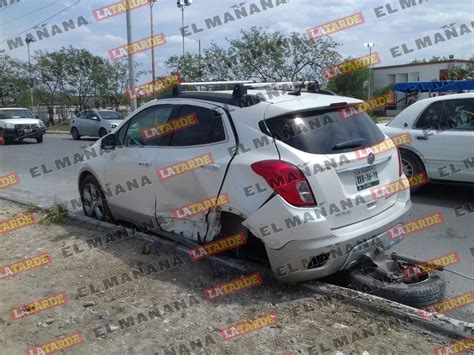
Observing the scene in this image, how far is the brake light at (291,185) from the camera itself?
145 inches

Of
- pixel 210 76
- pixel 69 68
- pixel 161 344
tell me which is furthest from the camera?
pixel 69 68

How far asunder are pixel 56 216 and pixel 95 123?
17467 mm

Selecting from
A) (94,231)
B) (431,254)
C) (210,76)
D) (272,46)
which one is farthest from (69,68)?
(431,254)

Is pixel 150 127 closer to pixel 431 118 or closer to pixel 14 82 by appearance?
pixel 431 118

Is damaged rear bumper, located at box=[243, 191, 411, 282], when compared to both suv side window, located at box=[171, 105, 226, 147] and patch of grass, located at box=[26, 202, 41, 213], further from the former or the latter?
patch of grass, located at box=[26, 202, 41, 213]

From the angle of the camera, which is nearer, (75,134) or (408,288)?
(408,288)

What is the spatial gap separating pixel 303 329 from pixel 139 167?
104 inches

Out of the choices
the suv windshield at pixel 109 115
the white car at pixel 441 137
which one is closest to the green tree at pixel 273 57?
the suv windshield at pixel 109 115

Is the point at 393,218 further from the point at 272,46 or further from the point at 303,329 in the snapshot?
the point at 272,46

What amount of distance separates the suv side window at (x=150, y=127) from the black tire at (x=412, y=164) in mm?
4411

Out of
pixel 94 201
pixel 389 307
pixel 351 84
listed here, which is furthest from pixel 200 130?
pixel 351 84

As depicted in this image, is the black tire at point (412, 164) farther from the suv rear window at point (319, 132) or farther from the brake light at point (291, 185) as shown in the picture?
the brake light at point (291, 185)

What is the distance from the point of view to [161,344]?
3340 mm

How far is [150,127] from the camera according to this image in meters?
5.25
